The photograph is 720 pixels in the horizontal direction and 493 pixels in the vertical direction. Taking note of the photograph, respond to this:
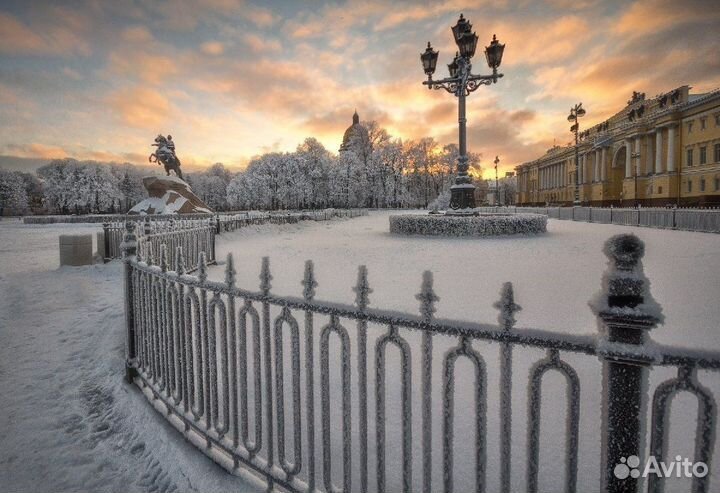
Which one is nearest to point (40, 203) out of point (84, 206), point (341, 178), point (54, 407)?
point (84, 206)

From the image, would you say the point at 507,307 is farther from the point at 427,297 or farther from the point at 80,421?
the point at 80,421

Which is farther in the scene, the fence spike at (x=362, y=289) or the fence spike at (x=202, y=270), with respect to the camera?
the fence spike at (x=202, y=270)

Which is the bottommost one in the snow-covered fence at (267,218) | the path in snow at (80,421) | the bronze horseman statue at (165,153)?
the path in snow at (80,421)

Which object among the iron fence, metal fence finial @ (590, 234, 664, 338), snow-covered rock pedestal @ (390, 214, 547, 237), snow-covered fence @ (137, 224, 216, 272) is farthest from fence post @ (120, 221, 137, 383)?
the iron fence

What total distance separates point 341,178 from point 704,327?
7094 centimetres

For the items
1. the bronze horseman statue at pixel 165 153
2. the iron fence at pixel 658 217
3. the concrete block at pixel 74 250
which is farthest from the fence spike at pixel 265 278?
the bronze horseman statue at pixel 165 153

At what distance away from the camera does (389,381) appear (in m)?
3.91

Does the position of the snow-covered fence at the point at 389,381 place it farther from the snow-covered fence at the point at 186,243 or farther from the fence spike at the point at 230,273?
the snow-covered fence at the point at 186,243

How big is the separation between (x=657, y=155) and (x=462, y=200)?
1954 inches

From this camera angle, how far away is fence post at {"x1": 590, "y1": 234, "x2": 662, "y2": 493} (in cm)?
137

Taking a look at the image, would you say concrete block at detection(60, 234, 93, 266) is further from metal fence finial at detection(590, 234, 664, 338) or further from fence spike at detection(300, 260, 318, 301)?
metal fence finial at detection(590, 234, 664, 338)

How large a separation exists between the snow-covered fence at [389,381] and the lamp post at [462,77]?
17.0 metres

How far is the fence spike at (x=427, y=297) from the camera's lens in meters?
1.77

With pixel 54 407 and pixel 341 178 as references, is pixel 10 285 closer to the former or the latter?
pixel 54 407
